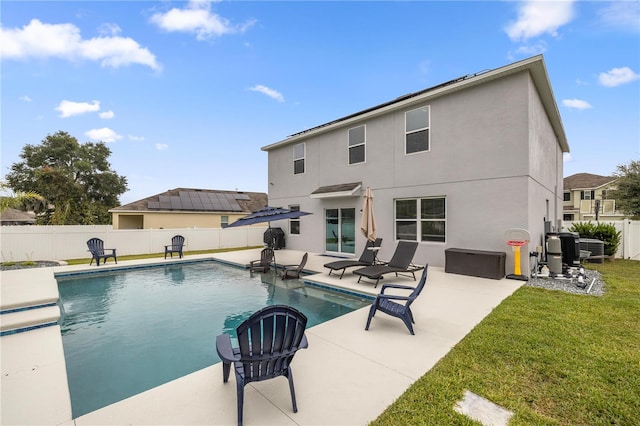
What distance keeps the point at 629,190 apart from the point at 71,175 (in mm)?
50293

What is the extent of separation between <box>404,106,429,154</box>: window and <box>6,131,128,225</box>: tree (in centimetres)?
2530

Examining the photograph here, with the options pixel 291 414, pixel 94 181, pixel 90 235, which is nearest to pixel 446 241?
pixel 291 414

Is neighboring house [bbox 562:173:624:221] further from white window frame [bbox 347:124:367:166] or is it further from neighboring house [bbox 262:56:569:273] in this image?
white window frame [bbox 347:124:367:166]

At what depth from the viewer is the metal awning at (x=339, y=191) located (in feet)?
40.9

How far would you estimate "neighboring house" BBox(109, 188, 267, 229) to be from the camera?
23.4 meters

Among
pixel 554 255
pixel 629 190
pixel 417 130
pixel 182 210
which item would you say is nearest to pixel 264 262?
pixel 417 130

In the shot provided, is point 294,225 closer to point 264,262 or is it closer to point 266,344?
point 264,262

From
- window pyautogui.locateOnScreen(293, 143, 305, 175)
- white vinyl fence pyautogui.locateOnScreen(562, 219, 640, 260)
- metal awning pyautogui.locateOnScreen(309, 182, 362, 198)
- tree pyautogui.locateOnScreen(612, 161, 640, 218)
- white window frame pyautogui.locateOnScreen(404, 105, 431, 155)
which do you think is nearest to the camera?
white window frame pyautogui.locateOnScreen(404, 105, 431, 155)

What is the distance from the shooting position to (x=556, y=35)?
10.9m

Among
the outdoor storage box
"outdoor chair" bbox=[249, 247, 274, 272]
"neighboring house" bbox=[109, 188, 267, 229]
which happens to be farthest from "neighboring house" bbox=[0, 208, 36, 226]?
the outdoor storage box

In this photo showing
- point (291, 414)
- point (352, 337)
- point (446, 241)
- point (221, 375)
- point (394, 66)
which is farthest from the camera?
point (394, 66)

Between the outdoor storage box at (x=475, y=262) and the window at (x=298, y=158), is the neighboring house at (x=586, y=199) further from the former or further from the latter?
the window at (x=298, y=158)

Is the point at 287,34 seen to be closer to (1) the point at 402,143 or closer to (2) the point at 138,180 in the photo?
(1) the point at 402,143

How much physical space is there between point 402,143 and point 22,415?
1187 cm
